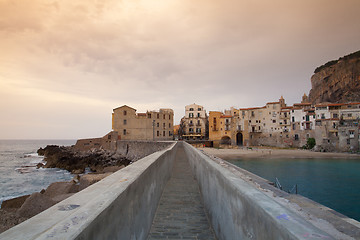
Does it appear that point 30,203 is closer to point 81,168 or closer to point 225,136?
point 81,168

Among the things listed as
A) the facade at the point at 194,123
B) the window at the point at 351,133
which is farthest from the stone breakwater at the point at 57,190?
the window at the point at 351,133

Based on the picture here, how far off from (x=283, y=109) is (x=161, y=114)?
35804 mm

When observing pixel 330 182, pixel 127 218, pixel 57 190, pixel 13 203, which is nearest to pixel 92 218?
pixel 127 218

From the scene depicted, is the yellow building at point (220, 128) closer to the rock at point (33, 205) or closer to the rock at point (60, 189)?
the rock at point (60, 189)

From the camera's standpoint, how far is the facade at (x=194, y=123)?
67125 mm

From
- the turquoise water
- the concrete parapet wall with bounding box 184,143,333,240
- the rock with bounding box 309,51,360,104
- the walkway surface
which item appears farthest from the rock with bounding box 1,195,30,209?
the rock with bounding box 309,51,360,104

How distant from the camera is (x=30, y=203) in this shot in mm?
10305

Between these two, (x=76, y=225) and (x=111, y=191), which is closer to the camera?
(x=76, y=225)

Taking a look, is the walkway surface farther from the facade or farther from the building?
the facade

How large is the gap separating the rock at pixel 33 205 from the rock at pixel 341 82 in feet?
263

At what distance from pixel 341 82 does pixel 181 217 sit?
281 ft

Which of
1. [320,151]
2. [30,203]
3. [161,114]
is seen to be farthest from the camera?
[161,114]

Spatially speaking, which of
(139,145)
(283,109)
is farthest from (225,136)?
(139,145)

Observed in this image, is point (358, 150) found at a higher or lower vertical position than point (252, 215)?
lower
